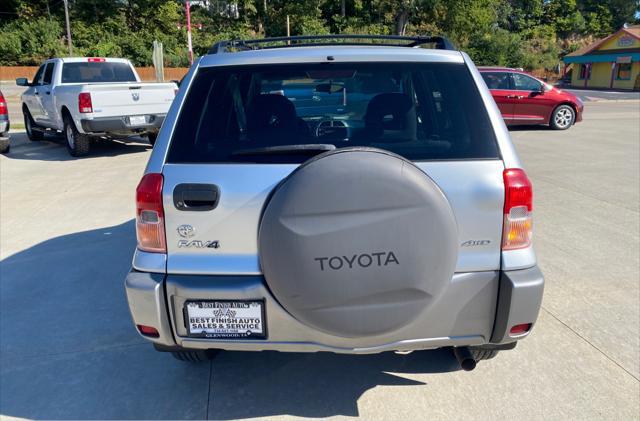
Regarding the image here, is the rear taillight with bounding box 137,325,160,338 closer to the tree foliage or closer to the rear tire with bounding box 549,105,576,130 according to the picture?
the rear tire with bounding box 549,105,576,130

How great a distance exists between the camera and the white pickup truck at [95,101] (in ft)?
31.7

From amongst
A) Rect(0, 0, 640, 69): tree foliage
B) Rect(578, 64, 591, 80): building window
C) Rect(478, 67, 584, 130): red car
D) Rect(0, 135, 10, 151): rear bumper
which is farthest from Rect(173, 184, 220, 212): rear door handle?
Rect(578, 64, 591, 80): building window

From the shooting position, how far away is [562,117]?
47.8 feet

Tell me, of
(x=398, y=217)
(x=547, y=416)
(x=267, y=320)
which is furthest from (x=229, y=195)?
(x=547, y=416)

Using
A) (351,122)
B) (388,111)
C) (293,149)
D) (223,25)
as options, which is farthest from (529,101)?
(223,25)

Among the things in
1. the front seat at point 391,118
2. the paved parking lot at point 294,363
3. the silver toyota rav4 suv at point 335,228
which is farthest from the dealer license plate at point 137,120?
the front seat at point 391,118

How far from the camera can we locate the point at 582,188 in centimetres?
744

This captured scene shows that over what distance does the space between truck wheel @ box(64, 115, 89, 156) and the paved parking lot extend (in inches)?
198

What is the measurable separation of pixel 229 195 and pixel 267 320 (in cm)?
59

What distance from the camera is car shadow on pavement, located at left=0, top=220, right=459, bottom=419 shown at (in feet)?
9.02

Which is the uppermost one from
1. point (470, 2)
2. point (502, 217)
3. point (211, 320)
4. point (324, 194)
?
point (470, 2)

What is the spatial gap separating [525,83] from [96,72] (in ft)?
37.0

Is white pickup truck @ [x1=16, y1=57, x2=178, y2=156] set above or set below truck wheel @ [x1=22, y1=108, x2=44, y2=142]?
above

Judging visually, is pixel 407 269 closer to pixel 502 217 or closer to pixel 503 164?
pixel 502 217
